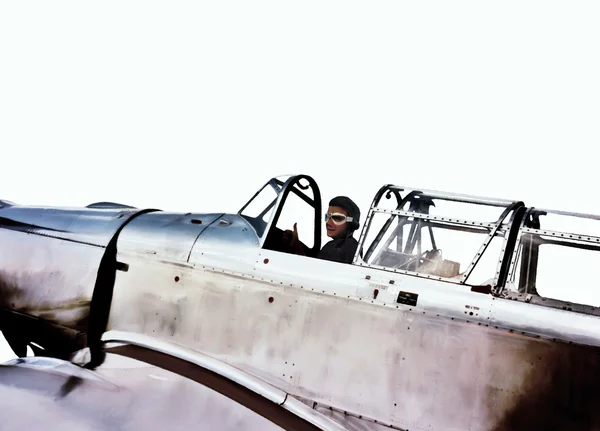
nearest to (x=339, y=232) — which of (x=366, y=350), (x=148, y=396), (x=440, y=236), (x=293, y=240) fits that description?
(x=293, y=240)

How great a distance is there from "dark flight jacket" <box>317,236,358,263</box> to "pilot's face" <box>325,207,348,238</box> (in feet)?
0.19

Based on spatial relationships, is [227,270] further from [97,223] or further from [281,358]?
[97,223]

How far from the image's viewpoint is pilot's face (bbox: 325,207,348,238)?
15.1 ft

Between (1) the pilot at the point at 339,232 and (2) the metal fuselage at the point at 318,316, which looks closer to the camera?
(2) the metal fuselage at the point at 318,316

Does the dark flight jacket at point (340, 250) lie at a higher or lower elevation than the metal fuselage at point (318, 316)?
higher

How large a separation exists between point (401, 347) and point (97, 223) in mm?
2974

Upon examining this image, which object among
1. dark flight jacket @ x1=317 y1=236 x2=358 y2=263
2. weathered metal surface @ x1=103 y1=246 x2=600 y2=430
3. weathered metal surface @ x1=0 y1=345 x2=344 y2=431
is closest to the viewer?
weathered metal surface @ x1=103 y1=246 x2=600 y2=430

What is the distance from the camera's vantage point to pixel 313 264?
3.95m

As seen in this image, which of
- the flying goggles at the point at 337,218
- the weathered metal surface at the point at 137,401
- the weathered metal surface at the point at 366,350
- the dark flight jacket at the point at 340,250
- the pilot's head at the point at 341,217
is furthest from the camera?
the flying goggles at the point at 337,218

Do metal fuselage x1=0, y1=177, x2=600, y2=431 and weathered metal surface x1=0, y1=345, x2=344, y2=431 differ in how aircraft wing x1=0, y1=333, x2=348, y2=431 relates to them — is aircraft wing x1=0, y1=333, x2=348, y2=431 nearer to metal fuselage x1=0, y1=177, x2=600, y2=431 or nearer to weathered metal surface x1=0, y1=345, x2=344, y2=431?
weathered metal surface x1=0, y1=345, x2=344, y2=431

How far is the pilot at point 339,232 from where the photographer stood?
14.1 ft

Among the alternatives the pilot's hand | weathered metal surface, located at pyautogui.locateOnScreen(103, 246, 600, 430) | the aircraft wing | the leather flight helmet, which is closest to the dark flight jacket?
the leather flight helmet

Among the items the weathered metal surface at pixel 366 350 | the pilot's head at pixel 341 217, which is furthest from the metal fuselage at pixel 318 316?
the pilot's head at pixel 341 217

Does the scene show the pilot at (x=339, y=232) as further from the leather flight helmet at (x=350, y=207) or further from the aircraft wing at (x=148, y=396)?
the aircraft wing at (x=148, y=396)
